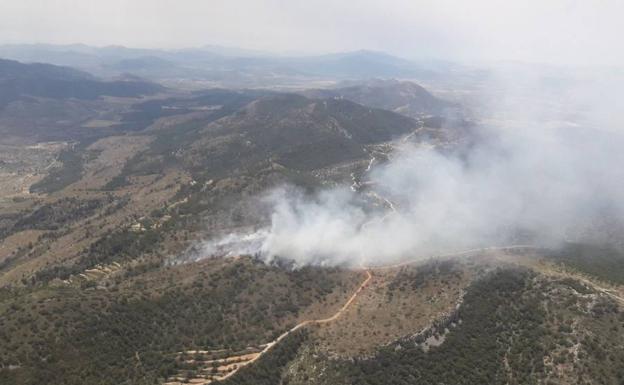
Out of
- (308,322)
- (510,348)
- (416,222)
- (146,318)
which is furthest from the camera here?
(416,222)

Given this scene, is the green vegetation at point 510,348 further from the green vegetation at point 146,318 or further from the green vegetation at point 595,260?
the green vegetation at point 146,318

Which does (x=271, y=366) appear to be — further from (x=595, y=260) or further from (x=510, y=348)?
(x=595, y=260)

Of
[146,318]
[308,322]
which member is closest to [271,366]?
[308,322]

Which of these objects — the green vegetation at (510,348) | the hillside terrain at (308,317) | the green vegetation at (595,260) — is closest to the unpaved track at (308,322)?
the hillside terrain at (308,317)

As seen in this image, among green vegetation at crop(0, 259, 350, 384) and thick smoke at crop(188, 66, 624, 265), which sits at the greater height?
thick smoke at crop(188, 66, 624, 265)

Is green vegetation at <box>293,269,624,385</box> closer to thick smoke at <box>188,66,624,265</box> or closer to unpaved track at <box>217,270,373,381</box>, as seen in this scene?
unpaved track at <box>217,270,373,381</box>

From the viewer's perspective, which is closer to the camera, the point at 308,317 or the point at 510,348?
the point at 510,348

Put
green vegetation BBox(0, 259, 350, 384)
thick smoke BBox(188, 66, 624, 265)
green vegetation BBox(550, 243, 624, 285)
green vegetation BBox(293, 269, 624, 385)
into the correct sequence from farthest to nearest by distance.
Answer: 1. thick smoke BBox(188, 66, 624, 265)
2. green vegetation BBox(550, 243, 624, 285)
3. green vegetation BBox(0, 259, 350, 384)
4. green vegetation BBox(293, 269, 624, 385)

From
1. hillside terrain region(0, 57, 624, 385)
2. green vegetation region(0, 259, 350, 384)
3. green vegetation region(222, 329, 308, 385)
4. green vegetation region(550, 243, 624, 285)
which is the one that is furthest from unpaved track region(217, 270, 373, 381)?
green vegetation region(550, 243, 624, 285)

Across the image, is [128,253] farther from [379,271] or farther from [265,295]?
[379,271]

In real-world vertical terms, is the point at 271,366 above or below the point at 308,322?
below

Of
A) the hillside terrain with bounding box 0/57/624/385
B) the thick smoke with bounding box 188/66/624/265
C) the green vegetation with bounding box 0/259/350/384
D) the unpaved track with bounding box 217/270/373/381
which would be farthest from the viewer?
the thick smoke with bounding box 188/66/624/265
